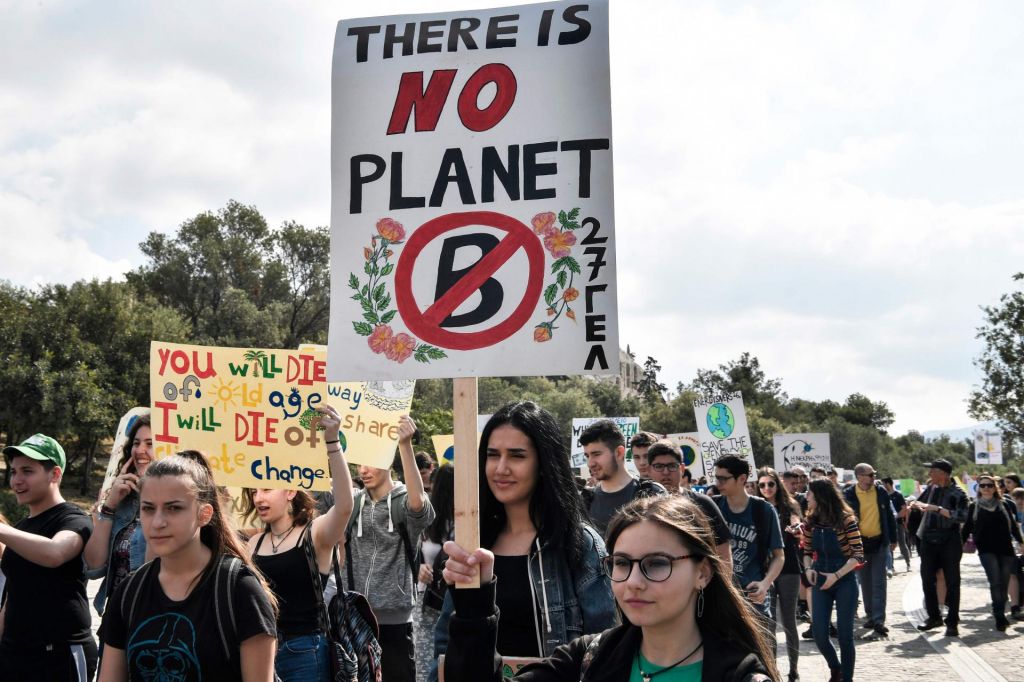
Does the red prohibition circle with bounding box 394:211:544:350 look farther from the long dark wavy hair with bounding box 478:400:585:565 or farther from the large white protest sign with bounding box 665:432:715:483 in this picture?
the large white protest sign with bounding box 665:432:715:483

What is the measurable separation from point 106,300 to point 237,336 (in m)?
10.5

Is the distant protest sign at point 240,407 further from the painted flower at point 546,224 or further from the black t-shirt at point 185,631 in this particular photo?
the painted flower at point 546,224

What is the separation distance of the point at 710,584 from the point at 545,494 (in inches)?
39.1

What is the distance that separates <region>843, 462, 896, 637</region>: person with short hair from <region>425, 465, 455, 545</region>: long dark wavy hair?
7.55m

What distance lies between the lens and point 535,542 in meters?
3.66

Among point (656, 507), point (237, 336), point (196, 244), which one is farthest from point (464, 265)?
point (196, 244)

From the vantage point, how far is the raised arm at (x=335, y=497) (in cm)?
464

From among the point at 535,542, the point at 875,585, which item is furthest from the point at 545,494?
the point at 875,585

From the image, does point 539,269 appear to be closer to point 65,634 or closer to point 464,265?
point 464,265

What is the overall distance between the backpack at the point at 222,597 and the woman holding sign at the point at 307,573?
3.54ft

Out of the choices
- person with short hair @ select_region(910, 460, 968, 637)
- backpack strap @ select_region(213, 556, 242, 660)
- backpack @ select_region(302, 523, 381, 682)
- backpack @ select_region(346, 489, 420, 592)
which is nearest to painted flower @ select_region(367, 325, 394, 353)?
backpack strap @ select_region(213, 556, 242, 660)

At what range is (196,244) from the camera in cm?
5728

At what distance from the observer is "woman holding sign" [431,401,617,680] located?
11.6 feet

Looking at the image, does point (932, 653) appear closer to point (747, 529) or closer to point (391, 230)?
point (747, 529)
